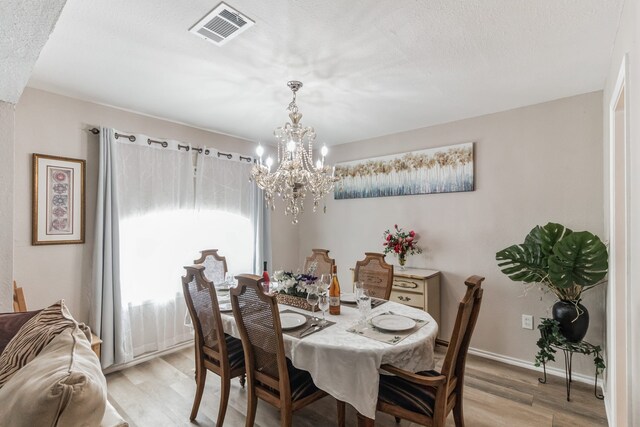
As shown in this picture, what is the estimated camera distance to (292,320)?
2.09 metres

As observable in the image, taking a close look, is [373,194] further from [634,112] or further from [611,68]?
[634,112]

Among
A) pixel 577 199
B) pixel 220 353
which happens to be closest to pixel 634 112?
pixel 577 199

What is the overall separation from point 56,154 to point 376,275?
10.0ft

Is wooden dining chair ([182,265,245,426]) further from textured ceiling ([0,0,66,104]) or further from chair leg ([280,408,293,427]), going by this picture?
textured ceiling ([0,0,66,104])

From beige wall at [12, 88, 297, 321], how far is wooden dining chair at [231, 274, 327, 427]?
6.44 ft

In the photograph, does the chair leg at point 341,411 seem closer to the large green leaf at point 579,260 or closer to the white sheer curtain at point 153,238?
the large green leaf at point 579,260

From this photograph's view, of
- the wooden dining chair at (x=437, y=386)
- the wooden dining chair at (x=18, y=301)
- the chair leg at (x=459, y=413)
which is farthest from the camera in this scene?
the wooden dining chair at (x=18, y=301)

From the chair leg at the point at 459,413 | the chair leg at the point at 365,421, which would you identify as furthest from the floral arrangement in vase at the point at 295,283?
the chair leg at the point at 459,413

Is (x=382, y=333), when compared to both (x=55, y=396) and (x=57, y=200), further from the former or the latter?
(x=57, y=200)

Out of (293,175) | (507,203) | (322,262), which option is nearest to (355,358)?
(293,175)

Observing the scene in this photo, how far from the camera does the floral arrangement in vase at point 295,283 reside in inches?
96.4

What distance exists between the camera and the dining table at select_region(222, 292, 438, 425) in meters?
1.68

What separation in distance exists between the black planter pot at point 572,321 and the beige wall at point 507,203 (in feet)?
1.21

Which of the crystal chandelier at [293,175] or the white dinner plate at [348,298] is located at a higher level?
the crystal chandelier at [293,175]
